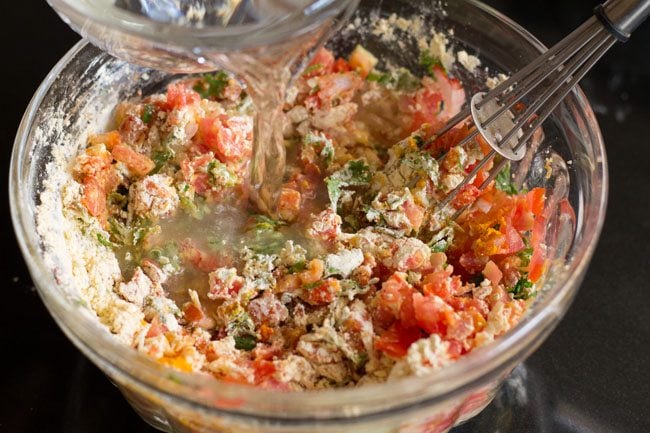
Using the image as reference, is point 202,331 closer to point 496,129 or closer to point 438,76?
point 496,129

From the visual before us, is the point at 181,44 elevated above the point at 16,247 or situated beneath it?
elevated above

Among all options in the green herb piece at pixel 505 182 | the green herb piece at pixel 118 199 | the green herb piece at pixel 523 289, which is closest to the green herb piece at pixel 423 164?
the green herb piece at pixel 505 182

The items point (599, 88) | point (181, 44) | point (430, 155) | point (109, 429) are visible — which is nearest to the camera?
point (181, 44)

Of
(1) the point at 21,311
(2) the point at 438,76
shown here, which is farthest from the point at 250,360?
(2) the point at 438,76

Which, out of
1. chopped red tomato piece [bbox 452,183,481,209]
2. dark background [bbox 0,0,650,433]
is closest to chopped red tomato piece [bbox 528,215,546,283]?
chopped red tomato piece [bbox 452,183,481,209]

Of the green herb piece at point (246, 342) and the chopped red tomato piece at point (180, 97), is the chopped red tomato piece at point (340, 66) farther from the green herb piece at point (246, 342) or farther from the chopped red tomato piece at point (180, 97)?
the green herb piece at point (246, 342)

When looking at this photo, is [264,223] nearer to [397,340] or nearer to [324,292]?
[324,292]
